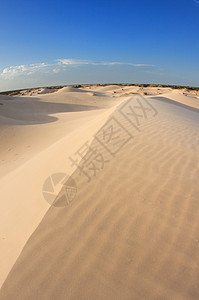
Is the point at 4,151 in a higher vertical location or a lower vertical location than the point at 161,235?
lower

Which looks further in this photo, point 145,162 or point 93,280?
point 145,162

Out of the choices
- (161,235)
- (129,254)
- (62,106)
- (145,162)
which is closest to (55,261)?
(129,254)

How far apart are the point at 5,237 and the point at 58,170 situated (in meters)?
1.36

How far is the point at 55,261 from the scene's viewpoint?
4.97ft

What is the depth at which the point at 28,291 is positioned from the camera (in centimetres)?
134

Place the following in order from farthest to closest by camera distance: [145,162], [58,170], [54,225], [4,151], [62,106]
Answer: [62,106] < [4,151] < [58,170] < [145,162] < [54,225]

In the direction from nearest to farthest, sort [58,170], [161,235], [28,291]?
1. [28,291]
2. [161,235]
3. [58,170]

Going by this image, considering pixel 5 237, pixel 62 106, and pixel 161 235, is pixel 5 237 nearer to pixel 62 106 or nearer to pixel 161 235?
pixel 161 235

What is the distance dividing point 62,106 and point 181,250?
17807 millimetres

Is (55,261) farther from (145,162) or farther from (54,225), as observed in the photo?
(145,162)

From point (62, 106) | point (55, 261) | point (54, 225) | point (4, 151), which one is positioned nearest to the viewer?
point (55, 261)

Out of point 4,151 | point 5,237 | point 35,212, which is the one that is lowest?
point 4,151

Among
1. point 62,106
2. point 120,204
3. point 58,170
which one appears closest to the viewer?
point 120,204

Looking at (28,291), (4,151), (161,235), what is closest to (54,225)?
(28,291)
